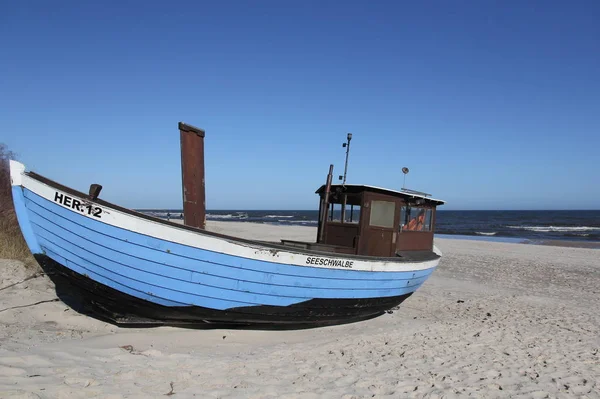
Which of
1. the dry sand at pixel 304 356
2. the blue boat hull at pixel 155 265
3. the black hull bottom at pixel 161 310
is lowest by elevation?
the dry sand at pixel 304 356

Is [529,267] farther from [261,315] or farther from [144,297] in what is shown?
[144,297]

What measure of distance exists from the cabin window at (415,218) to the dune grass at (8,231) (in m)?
7.82

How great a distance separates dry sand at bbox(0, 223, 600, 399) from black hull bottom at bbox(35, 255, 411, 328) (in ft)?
0.71

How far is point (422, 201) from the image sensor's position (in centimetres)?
954

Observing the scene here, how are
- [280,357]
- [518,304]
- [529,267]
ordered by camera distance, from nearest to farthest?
[280,357] → [518,304] → [529,267]

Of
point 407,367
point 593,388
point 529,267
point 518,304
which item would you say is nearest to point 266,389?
point 407,367

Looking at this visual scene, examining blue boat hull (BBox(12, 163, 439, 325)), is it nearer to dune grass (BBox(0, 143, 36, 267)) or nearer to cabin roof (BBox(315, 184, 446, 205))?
cabin roof (BBox(315, 184, 446, 205))

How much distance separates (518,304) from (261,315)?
7362 millimetres

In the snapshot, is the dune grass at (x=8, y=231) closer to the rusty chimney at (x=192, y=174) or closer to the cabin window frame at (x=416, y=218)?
the rusty chimney at (x=192, y=174)

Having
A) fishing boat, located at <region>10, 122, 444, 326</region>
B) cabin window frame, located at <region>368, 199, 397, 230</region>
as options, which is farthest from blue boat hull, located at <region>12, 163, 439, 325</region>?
cabin window frame, located at <region>368, 199, 397, 230</region>

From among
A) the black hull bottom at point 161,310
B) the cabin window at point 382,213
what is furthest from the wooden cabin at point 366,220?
the black hull bottom at point 161,310

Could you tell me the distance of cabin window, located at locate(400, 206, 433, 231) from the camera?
9.26 m

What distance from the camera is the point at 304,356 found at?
5.69 m

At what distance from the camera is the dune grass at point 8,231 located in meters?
8.65
